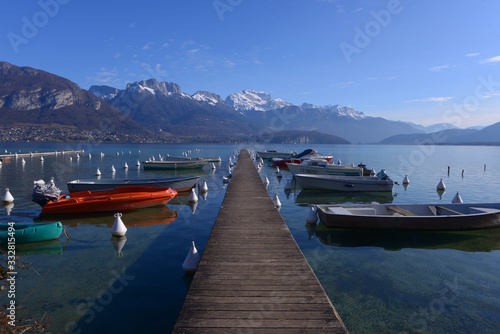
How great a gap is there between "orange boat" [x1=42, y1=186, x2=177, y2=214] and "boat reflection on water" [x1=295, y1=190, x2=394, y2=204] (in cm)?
1098

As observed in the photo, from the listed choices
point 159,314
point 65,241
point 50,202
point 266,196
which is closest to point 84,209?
point 50,202

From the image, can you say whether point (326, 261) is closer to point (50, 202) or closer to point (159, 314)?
point (159, 314)

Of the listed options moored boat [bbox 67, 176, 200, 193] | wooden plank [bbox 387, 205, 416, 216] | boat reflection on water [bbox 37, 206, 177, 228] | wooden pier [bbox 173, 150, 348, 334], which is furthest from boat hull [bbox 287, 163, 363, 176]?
wooden pier [bbox 173, 150, 348, 334]

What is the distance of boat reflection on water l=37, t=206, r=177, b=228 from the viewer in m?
16.2

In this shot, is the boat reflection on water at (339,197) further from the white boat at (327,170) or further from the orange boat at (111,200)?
the orange boat at (111,200)

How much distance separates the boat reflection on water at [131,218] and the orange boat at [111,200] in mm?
362

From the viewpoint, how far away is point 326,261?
11.2 meters

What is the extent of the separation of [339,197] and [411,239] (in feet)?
36.5

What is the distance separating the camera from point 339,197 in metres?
25.1

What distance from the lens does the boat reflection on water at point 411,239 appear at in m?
13.2

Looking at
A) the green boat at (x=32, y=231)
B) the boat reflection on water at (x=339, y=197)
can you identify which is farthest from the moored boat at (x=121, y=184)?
the boat reflection on water at (x=339, y=197)

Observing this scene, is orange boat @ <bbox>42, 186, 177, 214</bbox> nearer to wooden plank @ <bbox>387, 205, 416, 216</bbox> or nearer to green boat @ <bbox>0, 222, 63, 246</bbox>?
green boat @ <bbox>0, 222, 63, 246</bbox>

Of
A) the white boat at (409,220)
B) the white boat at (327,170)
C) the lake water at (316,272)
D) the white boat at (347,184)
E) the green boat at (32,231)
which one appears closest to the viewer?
the lake water at (316,272)

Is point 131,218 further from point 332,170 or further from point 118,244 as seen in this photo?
point 332,170
